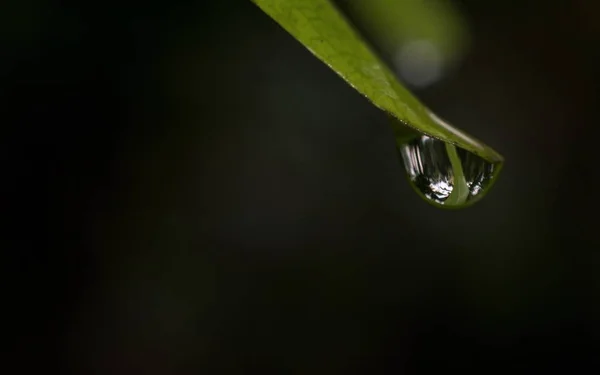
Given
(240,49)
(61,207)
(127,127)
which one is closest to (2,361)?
(61,207)

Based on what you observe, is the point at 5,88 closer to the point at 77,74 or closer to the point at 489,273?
the point at 77,74

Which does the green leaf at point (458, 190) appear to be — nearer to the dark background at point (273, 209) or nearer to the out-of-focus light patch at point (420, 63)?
the out-of-focus light patch at point (420, 63)

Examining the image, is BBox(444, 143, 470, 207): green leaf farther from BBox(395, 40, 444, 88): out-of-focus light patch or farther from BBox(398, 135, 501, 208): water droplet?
BBox(395, 40, 444, 88): out-of-focus light patch

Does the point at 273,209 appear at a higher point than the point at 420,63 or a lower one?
lower

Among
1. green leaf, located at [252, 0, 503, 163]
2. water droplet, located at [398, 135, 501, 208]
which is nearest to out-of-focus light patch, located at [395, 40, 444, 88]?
water droplet, located at [398, 135, 501, 208]

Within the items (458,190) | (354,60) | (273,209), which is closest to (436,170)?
(458,190)

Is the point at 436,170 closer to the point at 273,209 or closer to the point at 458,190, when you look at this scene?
the point at 458,190
